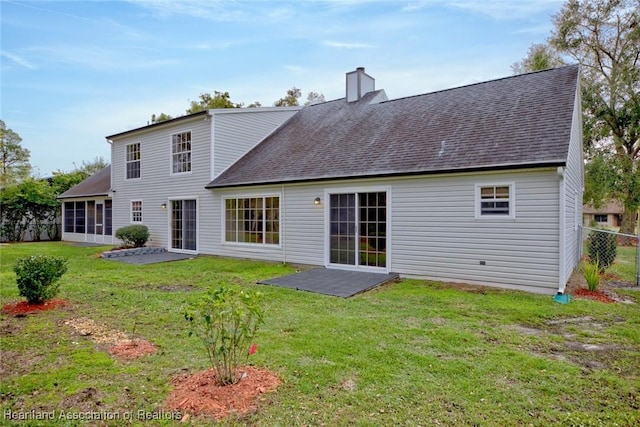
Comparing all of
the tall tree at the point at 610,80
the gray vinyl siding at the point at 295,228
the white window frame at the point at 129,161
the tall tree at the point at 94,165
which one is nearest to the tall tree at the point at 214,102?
the white window frame at the point at 129,161

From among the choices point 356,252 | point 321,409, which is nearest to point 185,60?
point 356,252

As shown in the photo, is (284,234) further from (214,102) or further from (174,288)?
(214,102)

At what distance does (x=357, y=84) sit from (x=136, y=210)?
412 inches

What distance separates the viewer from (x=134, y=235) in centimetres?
1355

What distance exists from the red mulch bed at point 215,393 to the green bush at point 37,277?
3.92 metres

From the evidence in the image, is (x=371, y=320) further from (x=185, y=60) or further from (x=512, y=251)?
(x=185, y=60)

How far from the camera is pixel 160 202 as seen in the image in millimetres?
14125

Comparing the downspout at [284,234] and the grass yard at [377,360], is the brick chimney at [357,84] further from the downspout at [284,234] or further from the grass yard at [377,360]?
the grass yard at [377,360]

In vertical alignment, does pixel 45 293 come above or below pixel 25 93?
below

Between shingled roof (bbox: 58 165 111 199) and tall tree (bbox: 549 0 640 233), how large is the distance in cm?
2421

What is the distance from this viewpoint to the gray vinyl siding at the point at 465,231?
6.77 m

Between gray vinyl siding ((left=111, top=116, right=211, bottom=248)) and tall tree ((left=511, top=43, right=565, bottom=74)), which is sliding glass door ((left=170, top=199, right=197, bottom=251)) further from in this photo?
tall tree ((left=511, top=43, right=565, bottom=74))

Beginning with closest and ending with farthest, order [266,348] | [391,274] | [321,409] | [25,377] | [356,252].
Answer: [321,409], [25,377], [266,348], [391,274], [356,252]

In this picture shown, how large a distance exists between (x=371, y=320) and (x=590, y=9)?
21411 millimetres
